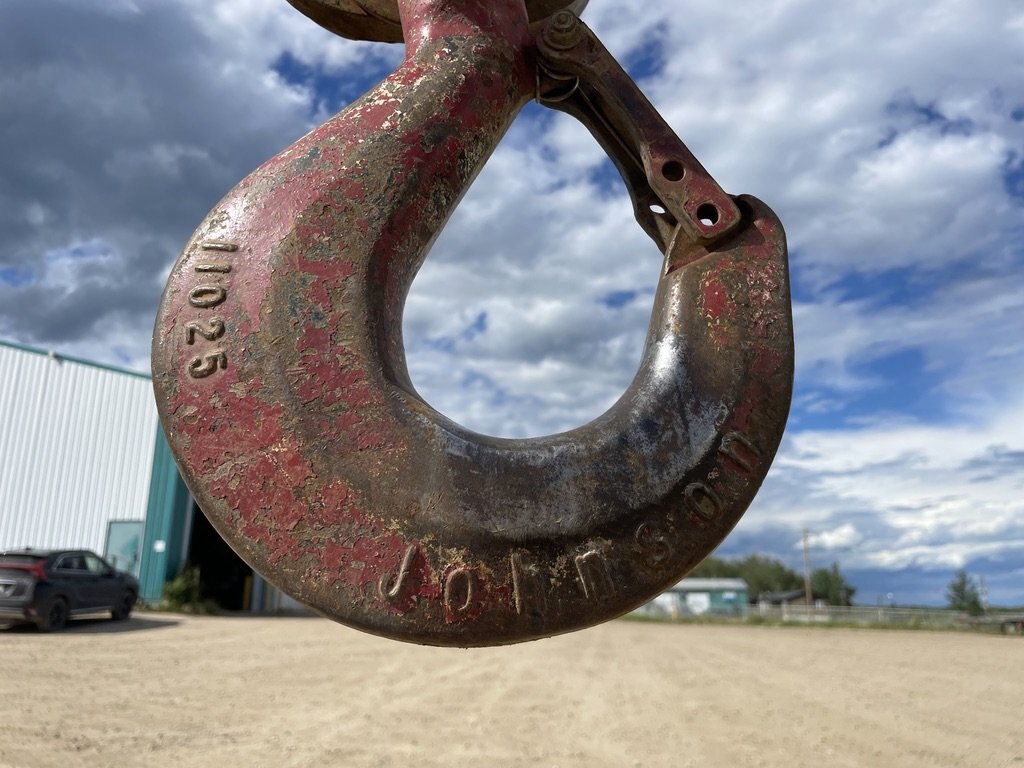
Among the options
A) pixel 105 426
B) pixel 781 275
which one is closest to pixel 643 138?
pixel 781 275

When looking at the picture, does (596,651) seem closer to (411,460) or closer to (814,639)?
(814,639)

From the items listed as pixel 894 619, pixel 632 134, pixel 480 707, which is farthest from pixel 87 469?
pixel 894 619

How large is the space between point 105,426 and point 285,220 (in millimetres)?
18729

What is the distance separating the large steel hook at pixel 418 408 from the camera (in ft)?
3.22

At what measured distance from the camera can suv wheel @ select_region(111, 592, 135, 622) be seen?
13555 millimetres

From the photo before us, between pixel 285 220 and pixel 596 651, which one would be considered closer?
pixel 285 220

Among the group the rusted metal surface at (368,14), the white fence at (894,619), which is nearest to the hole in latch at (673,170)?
the rusted metal surface at (368,14)

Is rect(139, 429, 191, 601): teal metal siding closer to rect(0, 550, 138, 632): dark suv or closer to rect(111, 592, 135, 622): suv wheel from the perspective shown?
rect(111, 592, 135, 622): suv wheel

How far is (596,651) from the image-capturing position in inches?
413

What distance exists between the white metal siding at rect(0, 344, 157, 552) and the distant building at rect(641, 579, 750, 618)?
11820 millimetres

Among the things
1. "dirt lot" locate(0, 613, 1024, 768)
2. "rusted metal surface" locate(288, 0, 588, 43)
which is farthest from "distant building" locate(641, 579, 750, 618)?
"rusted metal surface" locate(288, 0, 588, 43)

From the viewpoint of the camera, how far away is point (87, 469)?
57.8 feet

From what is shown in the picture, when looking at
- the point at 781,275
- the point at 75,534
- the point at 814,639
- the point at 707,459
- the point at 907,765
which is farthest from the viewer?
the point at 75,534

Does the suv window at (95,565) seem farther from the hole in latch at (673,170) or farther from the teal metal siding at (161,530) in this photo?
the hole in latch at (673,170)
